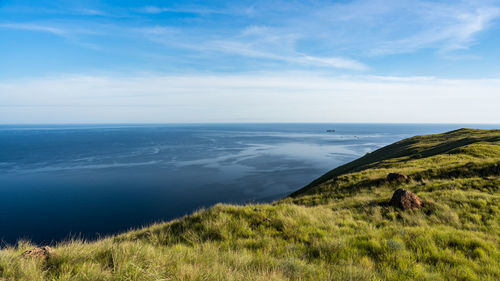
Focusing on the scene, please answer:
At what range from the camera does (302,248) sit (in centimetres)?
575

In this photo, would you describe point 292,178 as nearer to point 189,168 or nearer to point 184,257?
point 189,168

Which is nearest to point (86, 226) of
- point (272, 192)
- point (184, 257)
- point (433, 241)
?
point (272, 192)

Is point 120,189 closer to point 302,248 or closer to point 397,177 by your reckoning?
point 397,177

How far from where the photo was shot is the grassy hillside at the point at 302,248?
4.06 m

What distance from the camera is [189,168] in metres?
54.8

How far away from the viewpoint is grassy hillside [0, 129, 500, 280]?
4062 mm

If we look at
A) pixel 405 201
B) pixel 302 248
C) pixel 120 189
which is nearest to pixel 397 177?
pixel 405 201

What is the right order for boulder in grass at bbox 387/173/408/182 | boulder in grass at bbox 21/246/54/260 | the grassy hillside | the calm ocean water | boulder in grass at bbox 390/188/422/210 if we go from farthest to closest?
the calm ocean water, boulder in grass at bbox 387/173/408/182, boulder in grass at bbox 390/188/422/210, boulder in grass at bbox 21/246/54/260, the grassy hillside

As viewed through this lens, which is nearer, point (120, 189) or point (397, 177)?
point (397, 177)

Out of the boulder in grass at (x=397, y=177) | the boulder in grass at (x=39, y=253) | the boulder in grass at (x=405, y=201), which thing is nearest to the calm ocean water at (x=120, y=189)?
the boulder in grass at (x=39, y=253)

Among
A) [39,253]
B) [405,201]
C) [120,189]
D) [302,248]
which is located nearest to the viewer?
[39,253]

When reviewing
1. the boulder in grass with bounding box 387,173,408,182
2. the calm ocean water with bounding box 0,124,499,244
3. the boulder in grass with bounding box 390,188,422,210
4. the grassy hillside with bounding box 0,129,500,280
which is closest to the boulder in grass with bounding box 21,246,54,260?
the grassy hillside with bounding box 0,129,500,280

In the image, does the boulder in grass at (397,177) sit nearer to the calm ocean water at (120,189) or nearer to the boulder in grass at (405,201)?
the boulder in grass at (405,201)

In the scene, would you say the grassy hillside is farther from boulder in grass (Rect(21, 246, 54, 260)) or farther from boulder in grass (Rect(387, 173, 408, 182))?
boulder in grass (Rect(387, 173, 408, 182))
